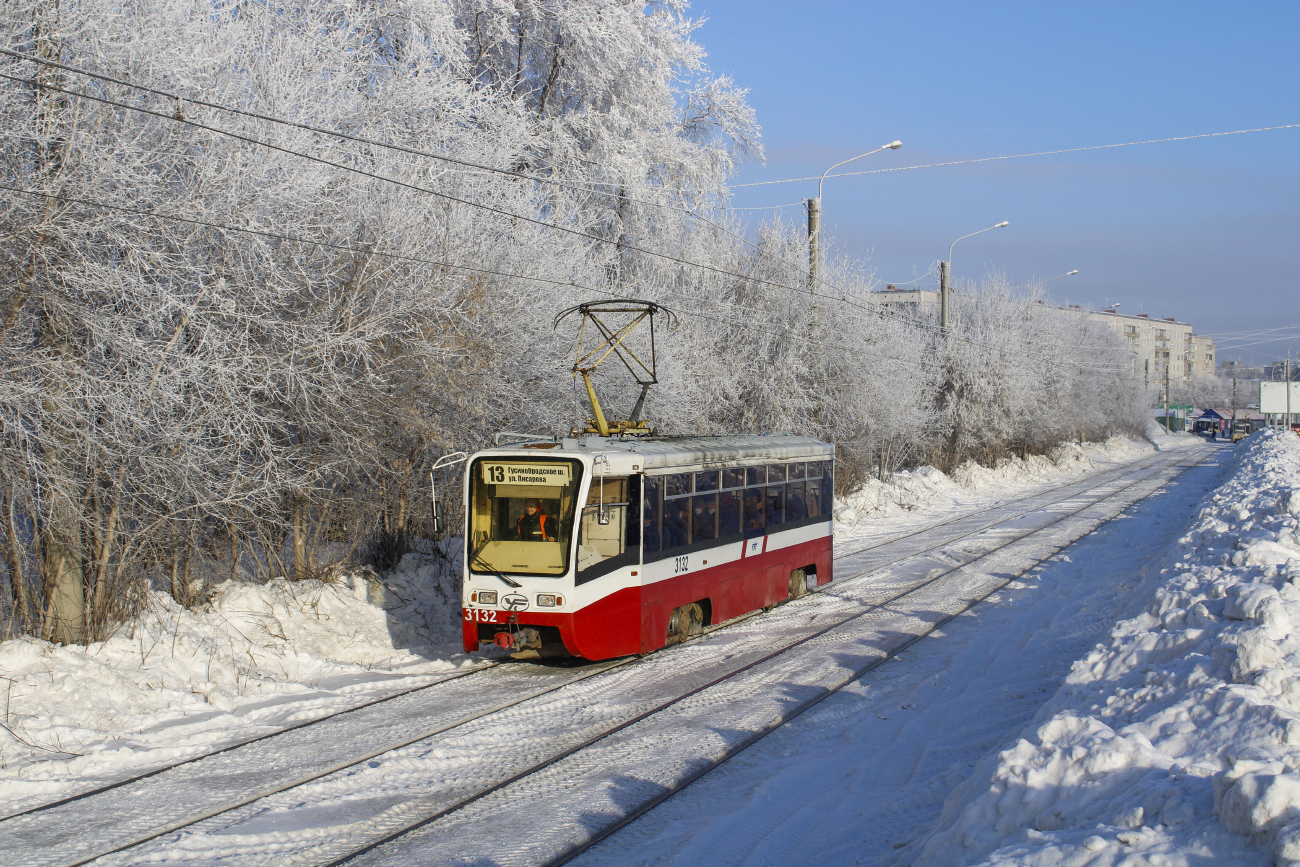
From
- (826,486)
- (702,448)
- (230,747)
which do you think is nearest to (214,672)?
(230,747)

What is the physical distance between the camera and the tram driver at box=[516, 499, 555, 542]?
1071 cm

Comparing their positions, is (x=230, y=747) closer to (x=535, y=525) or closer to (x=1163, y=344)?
(x=535, y=525)

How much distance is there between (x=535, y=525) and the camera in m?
10.8

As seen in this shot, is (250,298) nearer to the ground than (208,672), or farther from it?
farther from it

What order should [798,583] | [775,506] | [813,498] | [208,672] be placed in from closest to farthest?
[208,672], [775,506], [798,583], [813,498]

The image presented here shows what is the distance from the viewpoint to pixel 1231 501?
1853cm

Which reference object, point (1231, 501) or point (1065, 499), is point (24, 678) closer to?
point (1231, 501)

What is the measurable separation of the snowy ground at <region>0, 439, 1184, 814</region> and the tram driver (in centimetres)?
188

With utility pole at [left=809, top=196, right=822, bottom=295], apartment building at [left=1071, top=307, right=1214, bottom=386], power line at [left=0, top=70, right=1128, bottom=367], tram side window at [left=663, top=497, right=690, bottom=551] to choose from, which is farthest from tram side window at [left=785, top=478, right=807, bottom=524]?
apartment building at [left=1071, top=307, right=1214, bottom=386]

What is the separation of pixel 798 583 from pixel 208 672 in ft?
29.5

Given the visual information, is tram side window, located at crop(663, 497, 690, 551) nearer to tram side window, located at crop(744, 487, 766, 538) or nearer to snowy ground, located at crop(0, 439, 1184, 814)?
tram side window, located at crop(744, 487, 766, 538)

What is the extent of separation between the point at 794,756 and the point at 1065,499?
28.6 meters

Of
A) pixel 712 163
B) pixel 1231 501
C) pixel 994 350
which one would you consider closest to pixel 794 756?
pixel 1231 501

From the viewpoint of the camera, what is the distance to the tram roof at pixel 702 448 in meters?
11.3
